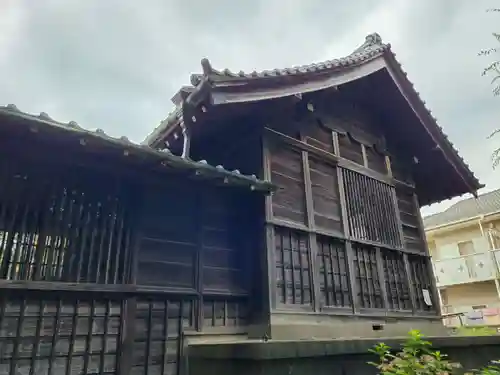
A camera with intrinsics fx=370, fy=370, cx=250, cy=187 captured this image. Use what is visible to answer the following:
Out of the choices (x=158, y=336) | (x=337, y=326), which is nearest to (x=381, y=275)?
(x=337, y=326)

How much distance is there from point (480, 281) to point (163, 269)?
63.3 feet

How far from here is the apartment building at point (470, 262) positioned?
18469 millimetres

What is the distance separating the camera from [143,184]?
4699 mm

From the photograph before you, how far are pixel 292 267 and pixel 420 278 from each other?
4.21 m

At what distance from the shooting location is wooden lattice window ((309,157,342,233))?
21.9 ft

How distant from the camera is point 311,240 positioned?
6176mm

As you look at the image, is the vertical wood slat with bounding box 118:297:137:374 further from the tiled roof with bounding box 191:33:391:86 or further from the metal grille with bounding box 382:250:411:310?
the metal grille with bounding box 382:250:411:310

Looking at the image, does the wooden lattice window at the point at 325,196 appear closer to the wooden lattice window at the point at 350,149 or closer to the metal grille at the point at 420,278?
the wooden lattice window at the point at 350,149

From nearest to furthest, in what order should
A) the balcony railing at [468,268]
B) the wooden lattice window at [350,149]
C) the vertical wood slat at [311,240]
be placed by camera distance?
the vertical wood slat at [311,240], the wooden lattice window at [350,149], the balcony railing at [468,268]

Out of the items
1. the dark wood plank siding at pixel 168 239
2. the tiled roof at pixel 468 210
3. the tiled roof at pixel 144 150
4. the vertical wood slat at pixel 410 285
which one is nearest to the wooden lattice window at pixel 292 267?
the tiled roof at pixel 144 150

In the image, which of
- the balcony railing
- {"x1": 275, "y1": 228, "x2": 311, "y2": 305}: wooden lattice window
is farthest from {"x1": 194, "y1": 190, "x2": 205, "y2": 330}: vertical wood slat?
the balcony railing

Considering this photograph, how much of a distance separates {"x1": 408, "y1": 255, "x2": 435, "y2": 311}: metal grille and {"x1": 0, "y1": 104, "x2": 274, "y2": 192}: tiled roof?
4906mm

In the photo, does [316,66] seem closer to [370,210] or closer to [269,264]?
[370,210]

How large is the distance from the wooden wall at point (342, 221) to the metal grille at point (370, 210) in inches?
0.9
